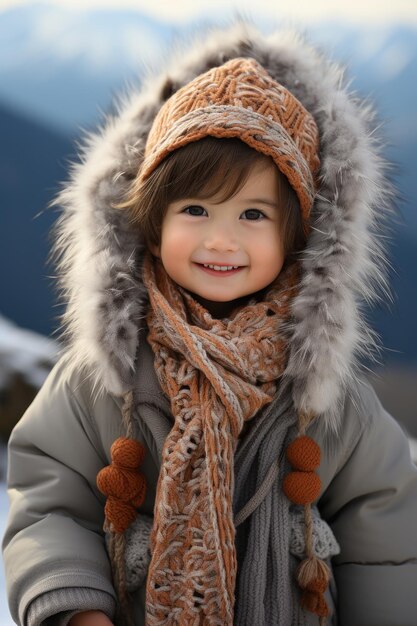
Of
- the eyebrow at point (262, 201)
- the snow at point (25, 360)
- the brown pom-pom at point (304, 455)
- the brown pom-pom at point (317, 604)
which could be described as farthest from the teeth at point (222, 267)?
the snow at point (25, 360)

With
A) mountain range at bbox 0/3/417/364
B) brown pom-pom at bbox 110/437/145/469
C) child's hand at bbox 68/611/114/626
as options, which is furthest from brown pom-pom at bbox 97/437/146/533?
mountain range at bbox 0/3/417/364

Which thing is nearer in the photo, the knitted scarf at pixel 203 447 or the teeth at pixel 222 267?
the knitted scarf at pixel 203 447

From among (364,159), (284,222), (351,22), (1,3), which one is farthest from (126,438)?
(1,3)

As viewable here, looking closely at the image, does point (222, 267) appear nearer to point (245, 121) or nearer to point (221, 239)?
point (221, 239)

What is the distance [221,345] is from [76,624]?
0.47 m

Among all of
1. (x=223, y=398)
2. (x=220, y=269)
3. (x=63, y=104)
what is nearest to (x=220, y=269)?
(x=220, y=269)

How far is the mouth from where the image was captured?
3.74 ft

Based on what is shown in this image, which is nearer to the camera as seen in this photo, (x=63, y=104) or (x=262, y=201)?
(x=262, y=201)

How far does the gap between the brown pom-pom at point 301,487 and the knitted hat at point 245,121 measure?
1.35 ft

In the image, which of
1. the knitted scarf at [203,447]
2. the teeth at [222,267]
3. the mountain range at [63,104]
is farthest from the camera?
the mountain range at [63,104]

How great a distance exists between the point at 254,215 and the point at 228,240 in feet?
0.22

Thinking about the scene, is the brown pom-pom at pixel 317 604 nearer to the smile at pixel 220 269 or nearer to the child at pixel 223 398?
the child at pixel 223 398

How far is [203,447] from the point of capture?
1070 mm

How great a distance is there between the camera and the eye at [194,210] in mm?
1137
